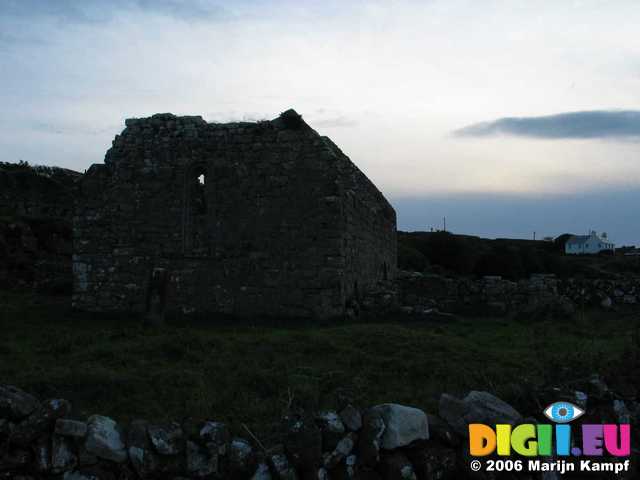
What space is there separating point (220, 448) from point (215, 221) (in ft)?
32.3

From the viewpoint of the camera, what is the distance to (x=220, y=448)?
462cm

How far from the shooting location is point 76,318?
13.7m

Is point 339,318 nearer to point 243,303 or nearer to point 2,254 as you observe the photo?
Answer: point 243,303

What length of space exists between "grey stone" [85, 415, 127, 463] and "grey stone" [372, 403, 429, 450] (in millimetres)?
2042

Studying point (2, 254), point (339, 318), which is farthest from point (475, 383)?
point (2, 254)

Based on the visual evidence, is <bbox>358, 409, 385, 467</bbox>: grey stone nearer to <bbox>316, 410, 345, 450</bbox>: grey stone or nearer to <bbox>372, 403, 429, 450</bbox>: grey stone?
<bbox>372, 403, 429, 450</bbox>: grey stone

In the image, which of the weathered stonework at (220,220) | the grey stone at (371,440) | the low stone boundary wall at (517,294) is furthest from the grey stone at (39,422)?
the low stone boundary wall at (517,294)

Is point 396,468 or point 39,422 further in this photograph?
point 396,468

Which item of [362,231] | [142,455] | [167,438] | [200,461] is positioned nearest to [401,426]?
[200,461]

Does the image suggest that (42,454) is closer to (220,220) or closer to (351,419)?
(351,419)

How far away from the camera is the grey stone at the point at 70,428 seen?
15.0ft

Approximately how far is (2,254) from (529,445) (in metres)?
19.4

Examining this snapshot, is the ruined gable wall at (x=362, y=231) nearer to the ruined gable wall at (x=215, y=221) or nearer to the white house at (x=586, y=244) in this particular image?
the ruined gable wall at (x=215, y=221)

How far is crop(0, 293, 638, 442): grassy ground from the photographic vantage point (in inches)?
266
